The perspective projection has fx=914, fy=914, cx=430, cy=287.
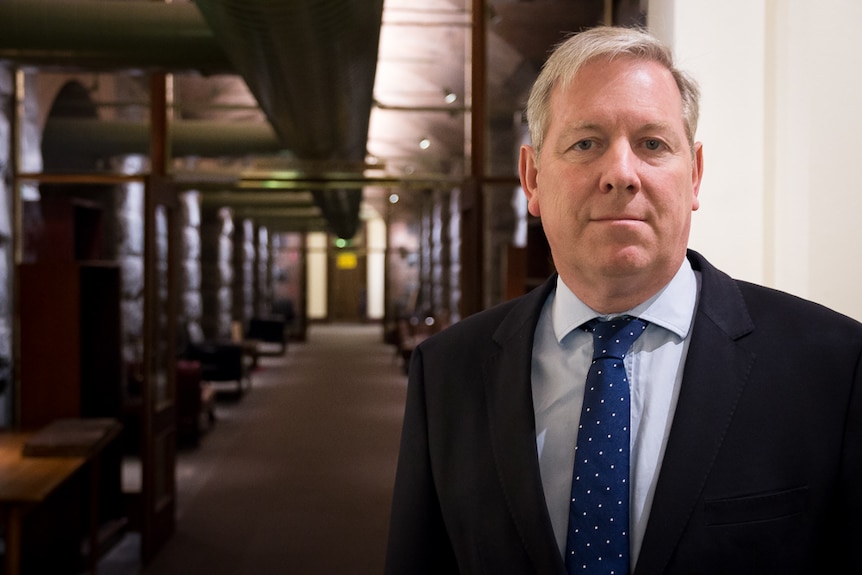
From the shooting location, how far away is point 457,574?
136cm

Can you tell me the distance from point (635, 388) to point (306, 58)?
2754 mm

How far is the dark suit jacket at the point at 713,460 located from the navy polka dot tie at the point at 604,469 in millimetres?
45

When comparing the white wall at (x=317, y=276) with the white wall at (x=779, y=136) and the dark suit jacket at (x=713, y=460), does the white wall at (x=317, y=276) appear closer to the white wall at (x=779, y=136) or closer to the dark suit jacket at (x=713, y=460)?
the white wall at (x=779, y=136)

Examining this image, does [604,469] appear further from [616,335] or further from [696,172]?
[696,172]

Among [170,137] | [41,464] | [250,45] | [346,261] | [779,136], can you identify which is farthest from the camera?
[346,261]

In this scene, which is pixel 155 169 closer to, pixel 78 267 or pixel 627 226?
pixel 78 267

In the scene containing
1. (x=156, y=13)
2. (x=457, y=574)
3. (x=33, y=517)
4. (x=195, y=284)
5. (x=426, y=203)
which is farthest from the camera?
(x=426, y=203)

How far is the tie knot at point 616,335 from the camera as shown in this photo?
122 centimetres

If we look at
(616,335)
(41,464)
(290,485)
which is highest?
(616,335)

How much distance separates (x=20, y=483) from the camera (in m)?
3.74

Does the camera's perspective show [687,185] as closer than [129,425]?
Yes

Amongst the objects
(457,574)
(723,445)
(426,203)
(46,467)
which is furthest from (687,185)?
(426,203)

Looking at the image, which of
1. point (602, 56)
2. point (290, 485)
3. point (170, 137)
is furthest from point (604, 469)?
point (290, 485)

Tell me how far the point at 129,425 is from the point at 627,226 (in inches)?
273
